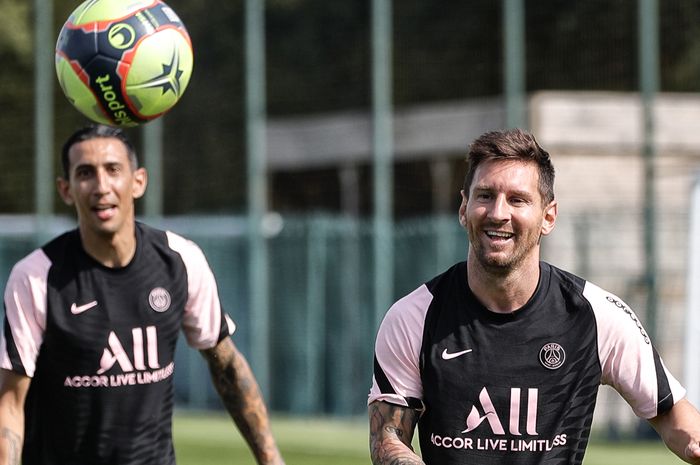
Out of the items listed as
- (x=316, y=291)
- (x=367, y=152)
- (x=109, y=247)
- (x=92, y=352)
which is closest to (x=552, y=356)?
(x=92, y=352)

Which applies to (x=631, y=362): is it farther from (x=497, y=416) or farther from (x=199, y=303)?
(x=199, y=303)

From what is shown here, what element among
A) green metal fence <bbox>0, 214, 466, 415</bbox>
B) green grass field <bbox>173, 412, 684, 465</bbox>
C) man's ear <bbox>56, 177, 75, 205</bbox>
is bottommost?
green grass field <bbox>173, 412, 684, 465</bbox>

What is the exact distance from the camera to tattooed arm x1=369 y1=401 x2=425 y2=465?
4.85 meters

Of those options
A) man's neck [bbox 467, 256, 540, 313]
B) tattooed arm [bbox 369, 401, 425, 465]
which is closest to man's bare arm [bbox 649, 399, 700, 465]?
man's neck [bbox 467, 256, 540, 313]

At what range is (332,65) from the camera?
2006 cm

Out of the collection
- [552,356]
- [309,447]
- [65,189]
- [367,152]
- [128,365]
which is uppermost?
[367,152]

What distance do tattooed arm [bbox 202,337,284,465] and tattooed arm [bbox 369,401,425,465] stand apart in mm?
1631

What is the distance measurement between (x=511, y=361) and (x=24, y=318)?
209 centimetres

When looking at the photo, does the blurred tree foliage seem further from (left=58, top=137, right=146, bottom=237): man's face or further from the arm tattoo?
the arm tattoo

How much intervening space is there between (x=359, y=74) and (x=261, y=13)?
1459 millimetres

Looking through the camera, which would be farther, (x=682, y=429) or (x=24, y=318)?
(x=24, y=318)

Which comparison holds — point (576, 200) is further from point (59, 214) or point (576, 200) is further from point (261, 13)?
point (59, 214)

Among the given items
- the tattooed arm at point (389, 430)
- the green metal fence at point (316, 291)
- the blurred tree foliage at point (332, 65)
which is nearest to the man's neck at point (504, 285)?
the tattooed arm at point (389, 430)

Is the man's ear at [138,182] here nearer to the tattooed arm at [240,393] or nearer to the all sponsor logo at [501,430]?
the tattooed arm at [240,393]
